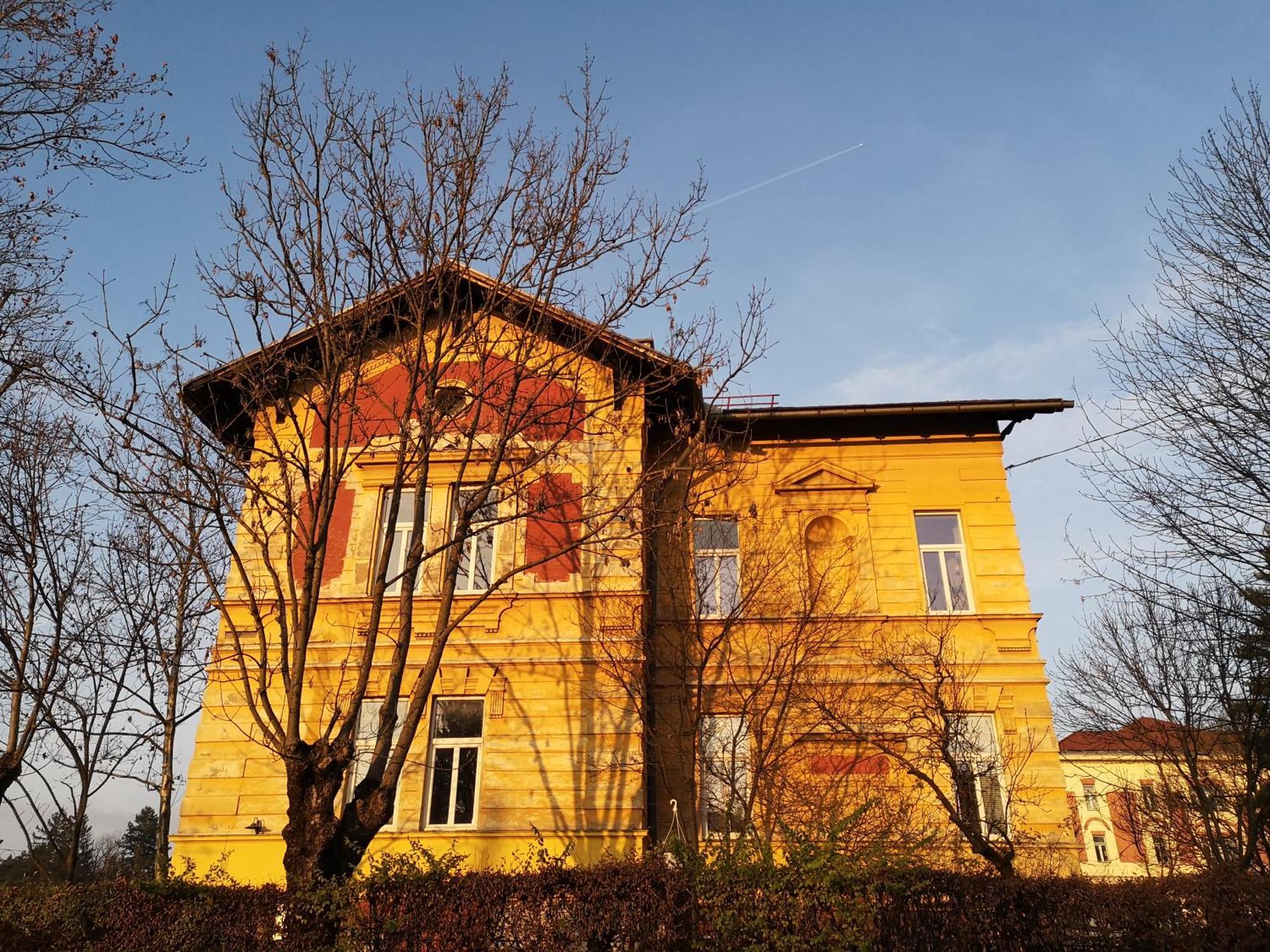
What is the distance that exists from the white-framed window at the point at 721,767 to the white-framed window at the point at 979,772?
9.34 feet

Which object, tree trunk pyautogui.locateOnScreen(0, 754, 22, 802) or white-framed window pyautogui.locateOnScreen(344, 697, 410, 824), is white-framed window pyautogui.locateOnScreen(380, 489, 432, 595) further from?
tree trunk pyautogui.locateOnScreen(0, 754, 22, 802)

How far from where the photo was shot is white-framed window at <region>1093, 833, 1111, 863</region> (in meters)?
41.4

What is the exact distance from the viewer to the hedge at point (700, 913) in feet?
24.1

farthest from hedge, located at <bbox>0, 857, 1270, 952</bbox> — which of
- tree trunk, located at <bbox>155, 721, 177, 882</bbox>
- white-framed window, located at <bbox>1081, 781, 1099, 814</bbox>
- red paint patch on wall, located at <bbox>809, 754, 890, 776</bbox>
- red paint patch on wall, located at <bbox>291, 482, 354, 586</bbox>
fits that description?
white-framed window, located at <bbox>1081, 781, 1099, 814</bbox>

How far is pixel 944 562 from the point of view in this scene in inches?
569

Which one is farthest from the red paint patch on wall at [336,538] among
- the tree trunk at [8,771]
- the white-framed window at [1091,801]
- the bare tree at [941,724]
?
the white-framed window at [1091,801]

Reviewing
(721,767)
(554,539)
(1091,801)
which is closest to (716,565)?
(554,539)

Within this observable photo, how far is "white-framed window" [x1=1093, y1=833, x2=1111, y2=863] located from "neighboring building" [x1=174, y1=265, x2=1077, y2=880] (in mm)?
34920

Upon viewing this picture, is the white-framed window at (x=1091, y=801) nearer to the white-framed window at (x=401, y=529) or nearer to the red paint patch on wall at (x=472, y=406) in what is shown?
the red paint patch on wall at (x=472, y=406)

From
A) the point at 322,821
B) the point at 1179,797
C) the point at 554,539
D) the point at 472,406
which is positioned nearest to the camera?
the point at 322,821

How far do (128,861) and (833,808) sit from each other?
2559 centimetres

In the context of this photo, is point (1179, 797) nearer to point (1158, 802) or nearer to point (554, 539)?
point (1158, 802)

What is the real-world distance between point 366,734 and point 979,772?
850 cm

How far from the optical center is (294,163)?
1003cm
